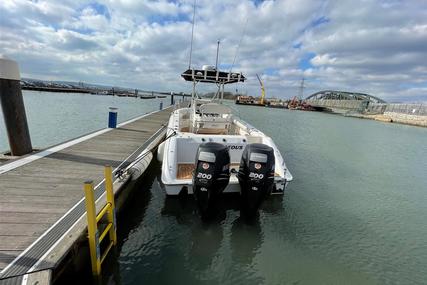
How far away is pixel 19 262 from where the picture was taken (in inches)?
96.3

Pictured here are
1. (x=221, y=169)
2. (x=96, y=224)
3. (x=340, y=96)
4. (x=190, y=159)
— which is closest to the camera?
(x=96, y=224)

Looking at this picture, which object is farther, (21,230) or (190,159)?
(190,159)

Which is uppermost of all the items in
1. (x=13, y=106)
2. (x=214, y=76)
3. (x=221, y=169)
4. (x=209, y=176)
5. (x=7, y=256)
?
(x=214, y=76)

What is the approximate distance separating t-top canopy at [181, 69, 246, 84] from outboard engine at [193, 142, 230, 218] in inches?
183

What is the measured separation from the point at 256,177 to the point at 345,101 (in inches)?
3993

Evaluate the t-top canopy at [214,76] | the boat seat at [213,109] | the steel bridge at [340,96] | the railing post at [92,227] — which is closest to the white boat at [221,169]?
the boat seat at [213,109]

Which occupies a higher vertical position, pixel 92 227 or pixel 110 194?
pixel 110 194

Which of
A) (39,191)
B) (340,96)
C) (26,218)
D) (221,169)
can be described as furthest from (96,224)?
(340,96)

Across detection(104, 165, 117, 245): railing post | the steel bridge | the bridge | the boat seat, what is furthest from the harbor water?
the steel bridge

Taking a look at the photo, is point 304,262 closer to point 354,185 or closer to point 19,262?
point 19,262

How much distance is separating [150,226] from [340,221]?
4.17 meters

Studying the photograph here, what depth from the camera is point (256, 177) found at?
4.49 meters

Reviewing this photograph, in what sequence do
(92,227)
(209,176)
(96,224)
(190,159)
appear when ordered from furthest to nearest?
(190,159), (209,176), (96,224), (92,227)

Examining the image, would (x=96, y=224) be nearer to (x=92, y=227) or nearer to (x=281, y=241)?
(x=92, y=227)
